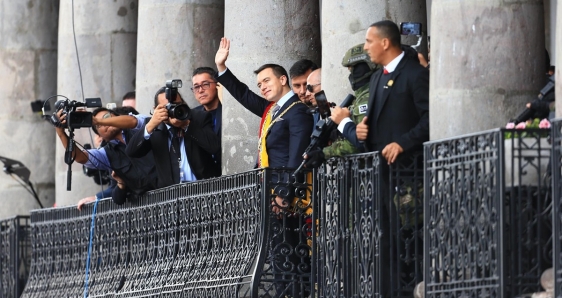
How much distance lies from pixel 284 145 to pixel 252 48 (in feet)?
8.10

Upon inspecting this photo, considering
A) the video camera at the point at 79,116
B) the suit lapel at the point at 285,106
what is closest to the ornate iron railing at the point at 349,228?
the suit lapel at the point at 285,106

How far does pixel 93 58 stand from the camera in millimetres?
23797

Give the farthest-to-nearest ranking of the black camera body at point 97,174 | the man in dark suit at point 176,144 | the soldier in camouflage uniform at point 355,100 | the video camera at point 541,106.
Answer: the black camera body at point 97,174 → the man in dark suit at point 176,144 → the soldier in camouflage uniform at point 355,100 → the video camera at point 541,106

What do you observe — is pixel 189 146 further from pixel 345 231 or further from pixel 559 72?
pixel 559 72

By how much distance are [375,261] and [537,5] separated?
2.34 meters

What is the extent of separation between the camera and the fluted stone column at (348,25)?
54.2 ft

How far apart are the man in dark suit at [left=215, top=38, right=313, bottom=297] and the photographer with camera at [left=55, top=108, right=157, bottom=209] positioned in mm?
2054

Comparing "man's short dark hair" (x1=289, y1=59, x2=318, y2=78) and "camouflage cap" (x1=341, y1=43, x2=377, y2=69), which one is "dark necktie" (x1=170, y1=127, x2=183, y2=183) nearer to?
"man's short dark hair" (x1=289, y1=59, x2=318, y2=78)

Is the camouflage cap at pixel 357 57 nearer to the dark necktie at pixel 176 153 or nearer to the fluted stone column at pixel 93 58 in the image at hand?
the dark necktie at pixel 176 153

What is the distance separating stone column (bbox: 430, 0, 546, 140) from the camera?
541 inches

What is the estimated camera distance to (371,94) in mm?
14305

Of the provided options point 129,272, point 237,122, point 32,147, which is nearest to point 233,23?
point 237,122

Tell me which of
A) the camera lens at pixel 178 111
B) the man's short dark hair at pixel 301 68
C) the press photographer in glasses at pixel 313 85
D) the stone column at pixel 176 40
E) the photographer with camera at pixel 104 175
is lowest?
the photographer with camera at pixel 104 175

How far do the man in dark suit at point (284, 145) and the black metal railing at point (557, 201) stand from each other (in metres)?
4.39
